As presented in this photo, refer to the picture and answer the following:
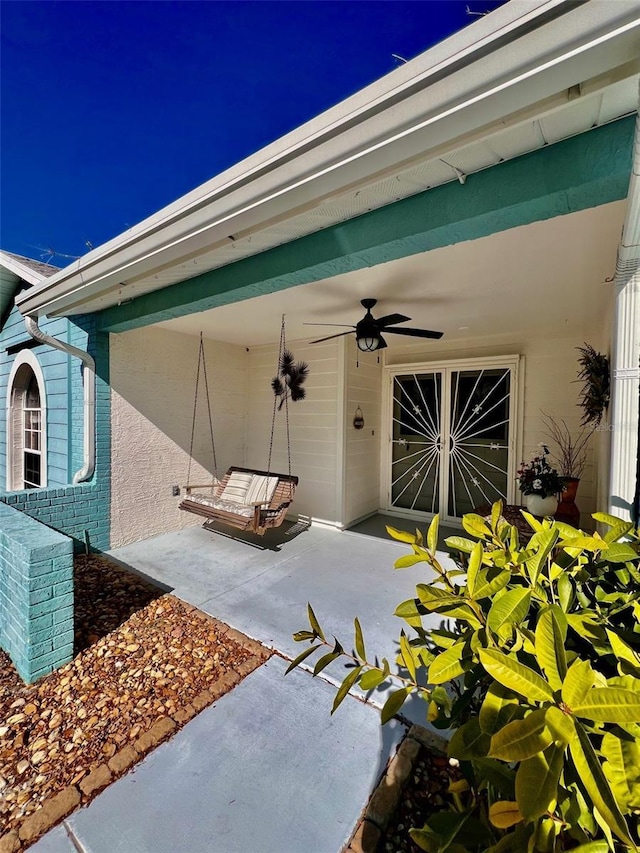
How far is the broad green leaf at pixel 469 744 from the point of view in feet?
2.18

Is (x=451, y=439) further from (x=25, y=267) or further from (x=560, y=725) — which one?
(x=25, y=267)

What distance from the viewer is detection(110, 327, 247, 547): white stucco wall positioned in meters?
4.33

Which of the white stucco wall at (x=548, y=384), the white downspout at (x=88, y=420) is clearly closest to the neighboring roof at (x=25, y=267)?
the white downspout at (x=88, y=420)

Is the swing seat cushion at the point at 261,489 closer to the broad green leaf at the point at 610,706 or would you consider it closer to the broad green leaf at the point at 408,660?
the broad green leaf at the point at 408,660

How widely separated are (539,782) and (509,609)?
27cm

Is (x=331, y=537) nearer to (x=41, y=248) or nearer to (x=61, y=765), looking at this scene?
(x=61, y=765)

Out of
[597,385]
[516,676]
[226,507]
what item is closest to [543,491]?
[597,385]

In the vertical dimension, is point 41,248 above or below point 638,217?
above

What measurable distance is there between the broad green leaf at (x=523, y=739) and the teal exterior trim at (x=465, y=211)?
6.14ft

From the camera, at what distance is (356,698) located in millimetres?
2016

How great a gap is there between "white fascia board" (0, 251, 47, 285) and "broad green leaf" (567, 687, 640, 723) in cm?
564

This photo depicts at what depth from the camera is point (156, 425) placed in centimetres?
473

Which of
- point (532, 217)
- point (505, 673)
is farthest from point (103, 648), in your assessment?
point (532, 217)

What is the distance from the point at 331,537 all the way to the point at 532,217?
13.5ft
